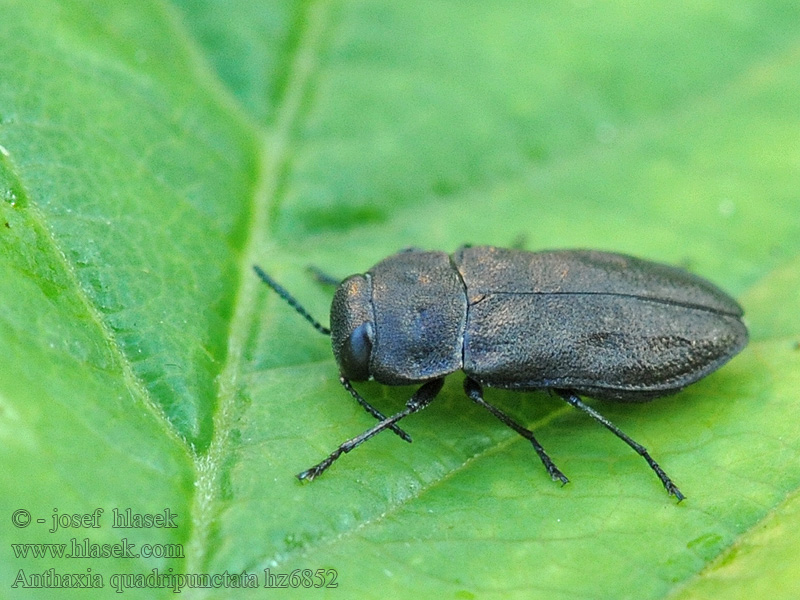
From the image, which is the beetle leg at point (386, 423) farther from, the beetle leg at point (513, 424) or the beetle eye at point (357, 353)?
the beetle eye at point (357, 353)

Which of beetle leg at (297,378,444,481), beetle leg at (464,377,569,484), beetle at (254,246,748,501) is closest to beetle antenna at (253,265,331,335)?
beetle at (254,246,748,501)

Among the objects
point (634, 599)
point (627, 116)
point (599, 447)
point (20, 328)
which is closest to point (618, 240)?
point (627, 116)

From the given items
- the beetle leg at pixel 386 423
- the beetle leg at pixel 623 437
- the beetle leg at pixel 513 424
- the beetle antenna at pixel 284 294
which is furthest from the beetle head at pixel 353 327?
the beetle leg at pixel 623 437

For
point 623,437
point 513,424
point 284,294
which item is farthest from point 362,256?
point 623,437

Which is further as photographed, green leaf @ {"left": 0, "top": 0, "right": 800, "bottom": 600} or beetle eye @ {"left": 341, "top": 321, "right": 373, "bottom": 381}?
beetle eye @ {"left": 341, "top": 321, "right": 373, "bottom": 381}

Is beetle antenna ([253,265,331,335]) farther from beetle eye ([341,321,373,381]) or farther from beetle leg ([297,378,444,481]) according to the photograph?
beetle leg ([297,378,444,481])

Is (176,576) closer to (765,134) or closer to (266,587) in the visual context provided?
(266,587)

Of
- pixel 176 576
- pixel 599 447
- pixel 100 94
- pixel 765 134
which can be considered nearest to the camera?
pixel 176 576

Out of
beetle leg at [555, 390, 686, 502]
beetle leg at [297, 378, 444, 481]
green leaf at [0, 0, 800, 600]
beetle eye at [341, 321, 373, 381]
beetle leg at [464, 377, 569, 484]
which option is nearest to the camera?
green leaf at [0, 0, 800, 600]
